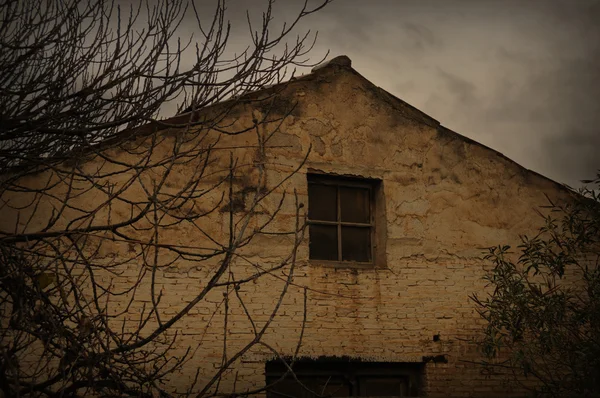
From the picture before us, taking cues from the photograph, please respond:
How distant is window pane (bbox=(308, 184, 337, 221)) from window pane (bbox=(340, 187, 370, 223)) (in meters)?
0.13

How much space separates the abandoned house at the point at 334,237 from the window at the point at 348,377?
0.06 feet

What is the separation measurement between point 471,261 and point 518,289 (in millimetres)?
1737

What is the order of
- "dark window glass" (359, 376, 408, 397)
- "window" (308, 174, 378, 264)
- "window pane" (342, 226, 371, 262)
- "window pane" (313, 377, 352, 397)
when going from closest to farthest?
"window pane" (313, 377, 352, 397) → "dark window glass" (359, 376, 408, 397) → "window" (308, 174, 378, 264) → "window pane" (342, 226, 371, 262)

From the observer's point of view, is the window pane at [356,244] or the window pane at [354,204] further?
the window pane at [354,204]

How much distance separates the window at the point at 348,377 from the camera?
8086mm

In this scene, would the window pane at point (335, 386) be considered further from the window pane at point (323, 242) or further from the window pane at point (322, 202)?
the window pane at point (322, 202)

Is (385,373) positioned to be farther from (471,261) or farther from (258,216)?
(258,216)

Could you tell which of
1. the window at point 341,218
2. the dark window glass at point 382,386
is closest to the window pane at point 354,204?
the window at point 341,218

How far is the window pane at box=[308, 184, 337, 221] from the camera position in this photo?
28.8ft

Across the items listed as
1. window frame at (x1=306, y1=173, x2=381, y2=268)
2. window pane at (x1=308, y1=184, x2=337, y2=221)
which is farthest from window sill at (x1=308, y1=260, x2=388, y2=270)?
window pane at (x1=308, y1=184, x2=337, y2=221)

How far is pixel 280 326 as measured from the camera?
799cm

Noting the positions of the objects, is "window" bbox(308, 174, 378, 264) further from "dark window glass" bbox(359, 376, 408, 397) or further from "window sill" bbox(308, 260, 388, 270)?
"dark window glass" bbox(359, 376, 408, 397)

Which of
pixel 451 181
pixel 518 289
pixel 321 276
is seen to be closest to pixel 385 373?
pixel 321 276

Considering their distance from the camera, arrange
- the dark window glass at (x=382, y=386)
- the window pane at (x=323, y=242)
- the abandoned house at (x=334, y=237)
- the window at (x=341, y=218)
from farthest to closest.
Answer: the window at (x=341, y=218) → the window pane at (x=323, y=242) → the dark window glass at (x=382, y=386) → the abandoned house at (x=334, y=237)
